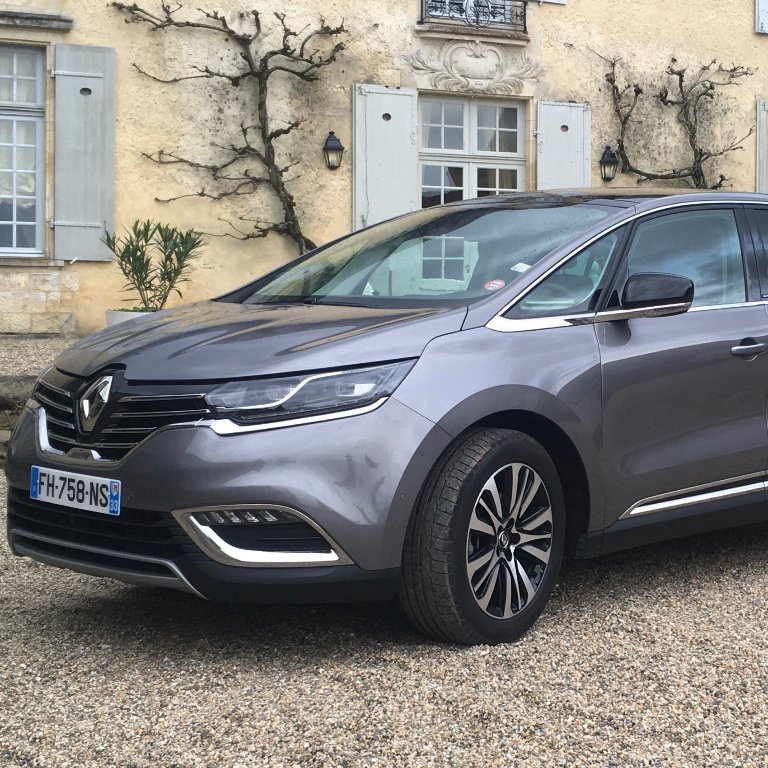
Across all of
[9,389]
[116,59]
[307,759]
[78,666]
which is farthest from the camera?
[116,59]

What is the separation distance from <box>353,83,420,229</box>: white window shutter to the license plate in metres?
10.5

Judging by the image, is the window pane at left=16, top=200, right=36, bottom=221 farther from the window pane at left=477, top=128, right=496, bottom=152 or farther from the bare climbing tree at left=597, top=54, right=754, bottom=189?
the bare climbing tree at left=597, top=54, right=754, bottom=189

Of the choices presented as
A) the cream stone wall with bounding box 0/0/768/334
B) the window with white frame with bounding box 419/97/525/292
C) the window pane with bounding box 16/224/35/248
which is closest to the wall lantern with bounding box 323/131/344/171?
the cream stone wall with bounding box 0/0/768/334

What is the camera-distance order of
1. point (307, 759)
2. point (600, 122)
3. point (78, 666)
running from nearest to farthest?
point (307, 759), point (78, 666), point (600, 122)

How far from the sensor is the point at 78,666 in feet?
11.2

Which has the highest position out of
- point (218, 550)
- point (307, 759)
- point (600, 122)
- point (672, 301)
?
point (600, 122)

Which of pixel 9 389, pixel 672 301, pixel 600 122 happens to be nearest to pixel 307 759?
pixel 672 301

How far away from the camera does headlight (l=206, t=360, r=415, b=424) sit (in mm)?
3180

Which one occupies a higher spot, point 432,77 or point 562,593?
point 432,77

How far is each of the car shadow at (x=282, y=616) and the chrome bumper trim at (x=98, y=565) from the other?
0.30m

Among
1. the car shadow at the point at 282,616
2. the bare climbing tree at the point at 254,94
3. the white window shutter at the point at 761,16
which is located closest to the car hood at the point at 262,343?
the car shadow at the point at 282,616

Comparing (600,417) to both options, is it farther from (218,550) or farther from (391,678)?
(218,550)

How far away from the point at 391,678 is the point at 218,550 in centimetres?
60

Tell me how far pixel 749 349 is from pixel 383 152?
10.1m
